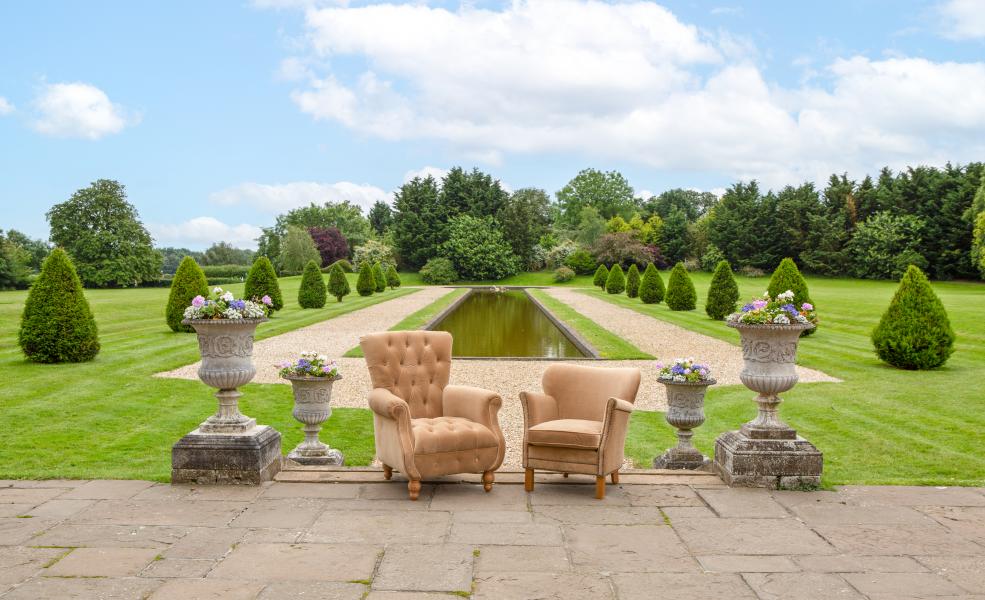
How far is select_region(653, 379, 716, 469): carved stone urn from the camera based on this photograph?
5758 millimetres

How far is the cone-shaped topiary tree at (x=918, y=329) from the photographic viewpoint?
1127cm

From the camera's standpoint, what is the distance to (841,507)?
183 inches

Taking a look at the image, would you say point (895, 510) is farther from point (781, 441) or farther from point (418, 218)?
point (418, 218)

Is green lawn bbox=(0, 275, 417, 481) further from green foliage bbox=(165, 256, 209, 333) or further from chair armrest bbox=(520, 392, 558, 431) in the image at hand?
green foliage bbox=(165, 256, 209, 333)

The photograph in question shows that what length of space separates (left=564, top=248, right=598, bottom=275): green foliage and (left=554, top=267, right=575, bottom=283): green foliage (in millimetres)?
1439

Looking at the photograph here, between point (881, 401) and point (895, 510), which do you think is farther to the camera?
point (881, 401)

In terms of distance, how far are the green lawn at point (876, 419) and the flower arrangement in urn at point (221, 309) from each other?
3843 mm

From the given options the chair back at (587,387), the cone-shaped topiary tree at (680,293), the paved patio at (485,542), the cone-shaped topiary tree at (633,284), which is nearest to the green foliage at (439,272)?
the cone-shaped topiary tree at (633,284)

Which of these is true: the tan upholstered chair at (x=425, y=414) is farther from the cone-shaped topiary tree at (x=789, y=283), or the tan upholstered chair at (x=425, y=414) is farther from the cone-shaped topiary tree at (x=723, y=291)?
the cone-shaped topiary tree at (x=723, y=291)

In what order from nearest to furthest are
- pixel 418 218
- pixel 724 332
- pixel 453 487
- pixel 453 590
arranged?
pixel 453 590, pixel 453 487, pixel 724 332, pixel 418 218

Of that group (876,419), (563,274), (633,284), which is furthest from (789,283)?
(563,274)

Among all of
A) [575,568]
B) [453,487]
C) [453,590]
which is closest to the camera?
[453,590]

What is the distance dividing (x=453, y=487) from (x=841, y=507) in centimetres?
262

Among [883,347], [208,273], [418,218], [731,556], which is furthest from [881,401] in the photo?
[208,273]
